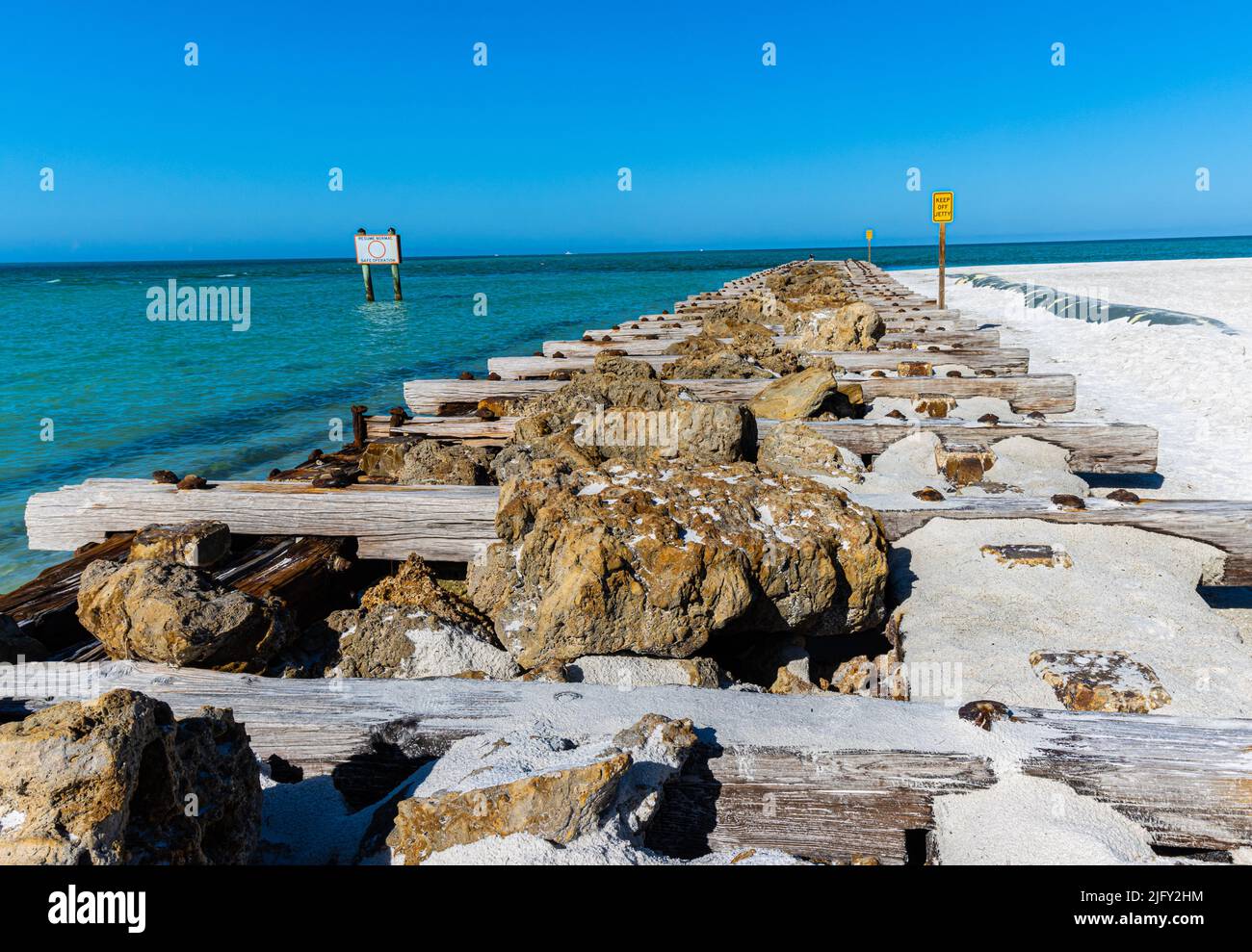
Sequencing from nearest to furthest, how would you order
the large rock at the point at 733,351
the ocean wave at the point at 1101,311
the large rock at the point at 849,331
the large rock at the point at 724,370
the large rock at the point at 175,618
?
the large rock at the point at 175,618
the large rock at the point at 724,370
the large rock at the point at 733,351
the large rock at the point at 849,331
the ocean wave at the point at 1101,311

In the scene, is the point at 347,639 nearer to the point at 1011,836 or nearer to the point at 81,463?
the point at 1011,836

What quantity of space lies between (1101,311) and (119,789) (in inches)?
711

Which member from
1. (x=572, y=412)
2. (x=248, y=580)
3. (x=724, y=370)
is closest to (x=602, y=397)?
(x=572, y=412)

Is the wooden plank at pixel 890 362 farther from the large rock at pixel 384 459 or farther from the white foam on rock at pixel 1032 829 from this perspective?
the white foam on rock at pixel 1032 829

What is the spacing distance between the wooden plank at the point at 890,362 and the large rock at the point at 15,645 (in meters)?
5.62

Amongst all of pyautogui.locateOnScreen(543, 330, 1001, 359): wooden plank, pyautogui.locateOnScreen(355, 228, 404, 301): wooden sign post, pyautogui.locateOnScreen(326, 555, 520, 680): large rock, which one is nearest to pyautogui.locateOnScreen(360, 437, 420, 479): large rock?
pyautogui.locateOnScreen(326, 555, 520, 680): large rock

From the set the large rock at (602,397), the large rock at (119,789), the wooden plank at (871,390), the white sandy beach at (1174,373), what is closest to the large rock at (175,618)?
the large rock at (119,789)

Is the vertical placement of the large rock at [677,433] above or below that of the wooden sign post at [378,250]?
below

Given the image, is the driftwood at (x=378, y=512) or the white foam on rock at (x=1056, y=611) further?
the driftwood at (x=378, y=512)

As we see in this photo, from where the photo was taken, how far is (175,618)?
2688 millimetres

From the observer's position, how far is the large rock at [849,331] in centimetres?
878

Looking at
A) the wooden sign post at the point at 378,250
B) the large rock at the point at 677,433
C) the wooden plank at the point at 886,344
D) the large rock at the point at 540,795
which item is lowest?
the large rock at the point at 540,795

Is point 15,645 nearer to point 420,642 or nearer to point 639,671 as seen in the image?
point 420,642
